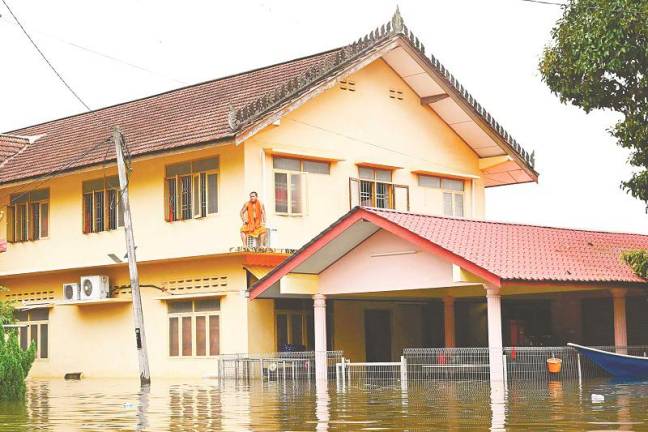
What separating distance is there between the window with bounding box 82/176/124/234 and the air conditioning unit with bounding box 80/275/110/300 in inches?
61.2

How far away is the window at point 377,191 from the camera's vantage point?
1238 inches

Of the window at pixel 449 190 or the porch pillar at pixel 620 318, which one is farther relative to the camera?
the window at pixel 449 190

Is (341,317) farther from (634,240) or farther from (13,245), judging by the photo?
(13,245)

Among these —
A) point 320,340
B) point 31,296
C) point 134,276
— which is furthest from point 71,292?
point 320,340

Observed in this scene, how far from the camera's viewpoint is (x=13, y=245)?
35969mm

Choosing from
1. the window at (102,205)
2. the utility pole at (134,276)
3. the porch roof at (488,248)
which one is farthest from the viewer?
the window at (102,205)

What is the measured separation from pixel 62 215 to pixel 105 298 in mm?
3727

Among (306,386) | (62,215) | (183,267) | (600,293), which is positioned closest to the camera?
(306,386)

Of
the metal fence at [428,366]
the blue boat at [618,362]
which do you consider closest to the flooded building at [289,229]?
the metal fence at [428,366]

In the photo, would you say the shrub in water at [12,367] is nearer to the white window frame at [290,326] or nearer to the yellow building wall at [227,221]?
the yellow building wall at [227,221]

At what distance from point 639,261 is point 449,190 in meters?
10.3

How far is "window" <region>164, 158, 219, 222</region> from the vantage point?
29922 millimetres

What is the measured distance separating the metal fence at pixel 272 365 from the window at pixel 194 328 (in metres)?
1.39

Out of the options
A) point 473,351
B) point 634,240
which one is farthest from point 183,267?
point 634,240
